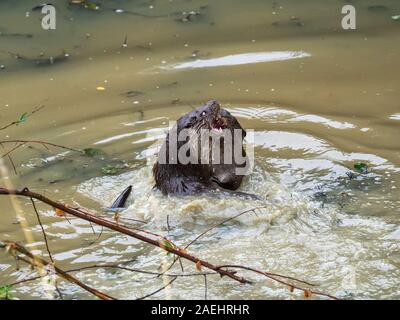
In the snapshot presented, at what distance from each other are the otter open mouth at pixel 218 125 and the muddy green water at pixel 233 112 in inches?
18.9

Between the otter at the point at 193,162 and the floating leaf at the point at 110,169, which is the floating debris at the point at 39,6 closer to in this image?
the floating leaf at the point at 110,169

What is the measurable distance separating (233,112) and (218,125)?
4.40 ft

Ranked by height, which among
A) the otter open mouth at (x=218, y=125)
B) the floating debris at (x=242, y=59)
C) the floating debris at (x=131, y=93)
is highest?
the floating debris at (x=242, y=59)

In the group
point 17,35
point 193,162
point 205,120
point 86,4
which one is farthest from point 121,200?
point 86,4

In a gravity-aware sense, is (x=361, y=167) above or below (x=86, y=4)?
below

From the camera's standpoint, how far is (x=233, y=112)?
6.93m

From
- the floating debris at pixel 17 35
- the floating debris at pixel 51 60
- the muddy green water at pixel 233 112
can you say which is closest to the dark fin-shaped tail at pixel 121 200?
the muddy green water at pixel 233 112

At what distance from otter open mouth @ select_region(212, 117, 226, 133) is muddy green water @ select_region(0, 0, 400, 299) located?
48 cm

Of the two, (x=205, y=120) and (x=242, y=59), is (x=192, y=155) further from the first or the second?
(x=242, y=59)

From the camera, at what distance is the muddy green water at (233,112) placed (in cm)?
481

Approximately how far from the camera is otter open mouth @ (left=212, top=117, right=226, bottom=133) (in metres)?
5.59

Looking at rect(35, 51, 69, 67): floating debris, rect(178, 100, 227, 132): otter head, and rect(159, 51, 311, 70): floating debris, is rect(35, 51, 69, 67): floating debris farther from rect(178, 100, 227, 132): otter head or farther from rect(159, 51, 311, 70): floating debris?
rect(178, 100, 227, 132): otter head

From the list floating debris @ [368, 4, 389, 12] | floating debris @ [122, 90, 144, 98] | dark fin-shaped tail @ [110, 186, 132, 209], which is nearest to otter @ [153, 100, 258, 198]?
dark fin-shaped tail @ [110, 186, 132, 209]

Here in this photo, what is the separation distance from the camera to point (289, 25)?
8.35 metres
